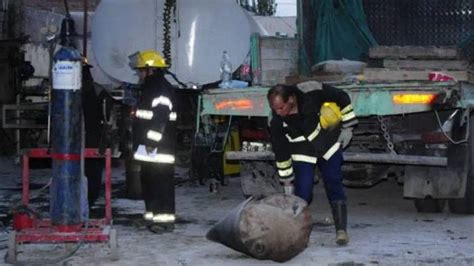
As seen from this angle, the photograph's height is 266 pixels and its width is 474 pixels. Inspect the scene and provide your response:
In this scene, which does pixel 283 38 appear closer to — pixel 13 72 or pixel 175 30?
pixel 175 30

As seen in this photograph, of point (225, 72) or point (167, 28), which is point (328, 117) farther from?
point (167, 28)

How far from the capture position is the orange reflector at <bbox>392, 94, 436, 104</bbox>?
6.98m

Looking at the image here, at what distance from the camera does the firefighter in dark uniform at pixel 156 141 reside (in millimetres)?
7188

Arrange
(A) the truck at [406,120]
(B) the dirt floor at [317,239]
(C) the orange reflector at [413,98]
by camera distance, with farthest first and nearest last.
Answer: (A) the truck at [406,120], (C) the orange reflector at [413,98], (B) the dirt floor at [317,239]

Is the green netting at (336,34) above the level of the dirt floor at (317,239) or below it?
above

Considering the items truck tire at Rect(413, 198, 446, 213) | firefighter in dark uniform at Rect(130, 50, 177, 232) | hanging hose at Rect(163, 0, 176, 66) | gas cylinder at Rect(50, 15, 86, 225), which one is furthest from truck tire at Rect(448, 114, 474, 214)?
hanging hose at Rect(163, 0, 176, 66)

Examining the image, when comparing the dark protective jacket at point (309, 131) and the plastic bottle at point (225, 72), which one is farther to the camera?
the plastic bottle at point (225, 72)

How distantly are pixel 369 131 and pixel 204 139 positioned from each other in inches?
104

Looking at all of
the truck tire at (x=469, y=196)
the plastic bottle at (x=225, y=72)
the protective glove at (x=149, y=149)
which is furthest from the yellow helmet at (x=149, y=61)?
the truck tire at (x=469, y=196)

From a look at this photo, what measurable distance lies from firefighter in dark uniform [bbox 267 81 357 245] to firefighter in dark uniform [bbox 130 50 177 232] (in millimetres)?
1167

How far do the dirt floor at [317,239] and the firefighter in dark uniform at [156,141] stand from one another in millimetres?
219

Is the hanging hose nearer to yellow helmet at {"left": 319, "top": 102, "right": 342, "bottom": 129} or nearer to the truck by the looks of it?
the truck

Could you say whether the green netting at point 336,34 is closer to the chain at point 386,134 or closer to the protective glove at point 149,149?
the chain at point 386,134

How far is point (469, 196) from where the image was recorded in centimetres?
771
